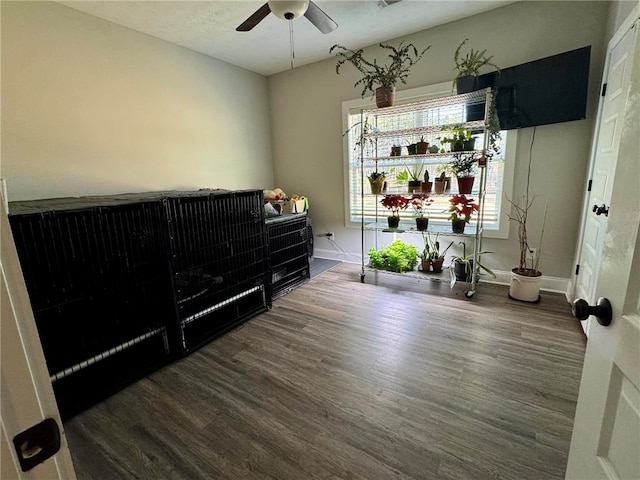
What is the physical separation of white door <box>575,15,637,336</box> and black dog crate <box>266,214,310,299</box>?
2512mm

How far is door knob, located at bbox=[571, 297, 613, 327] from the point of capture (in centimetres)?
70

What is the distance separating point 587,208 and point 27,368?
3.51 metres

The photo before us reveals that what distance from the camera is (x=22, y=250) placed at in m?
1.42

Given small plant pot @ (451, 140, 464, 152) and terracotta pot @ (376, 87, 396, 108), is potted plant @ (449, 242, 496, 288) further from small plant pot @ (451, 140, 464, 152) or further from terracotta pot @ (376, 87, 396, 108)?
terracotta pot @ (376, 87, 396, 108)

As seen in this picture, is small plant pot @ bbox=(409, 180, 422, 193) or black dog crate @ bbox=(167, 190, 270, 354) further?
small plant pot @ bbox=(409, 180, 422, 193)

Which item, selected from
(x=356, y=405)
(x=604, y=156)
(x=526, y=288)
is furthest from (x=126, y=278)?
(x=604, y=156)

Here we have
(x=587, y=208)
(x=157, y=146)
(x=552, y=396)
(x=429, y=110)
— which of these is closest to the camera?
(x=552, y=396)

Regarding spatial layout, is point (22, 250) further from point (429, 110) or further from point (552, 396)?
point (429, 110)

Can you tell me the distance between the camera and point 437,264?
11.0ft

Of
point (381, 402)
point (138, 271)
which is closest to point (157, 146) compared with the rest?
point (138, 271)

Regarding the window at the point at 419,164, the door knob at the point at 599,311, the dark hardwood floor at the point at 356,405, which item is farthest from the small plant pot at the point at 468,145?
the door knob at the point at 599,311

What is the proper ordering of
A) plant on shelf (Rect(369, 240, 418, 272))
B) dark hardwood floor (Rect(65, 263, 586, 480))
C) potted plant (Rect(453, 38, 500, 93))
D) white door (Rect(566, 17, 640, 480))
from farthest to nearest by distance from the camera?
plant on shelf (Rect(369, 240, 418, 272)) → potted plant (Rect(453, 38, 500, 93)) → dark hardwood floor (Rect(65, 263, 586, 480)) → white door (Rect(566, 17, 640, 480))

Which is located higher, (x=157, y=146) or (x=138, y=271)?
(x=157, y=146)

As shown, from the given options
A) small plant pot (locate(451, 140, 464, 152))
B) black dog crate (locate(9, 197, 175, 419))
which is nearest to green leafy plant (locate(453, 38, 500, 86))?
small plant pot (locate(451, 140, 464, 152))
